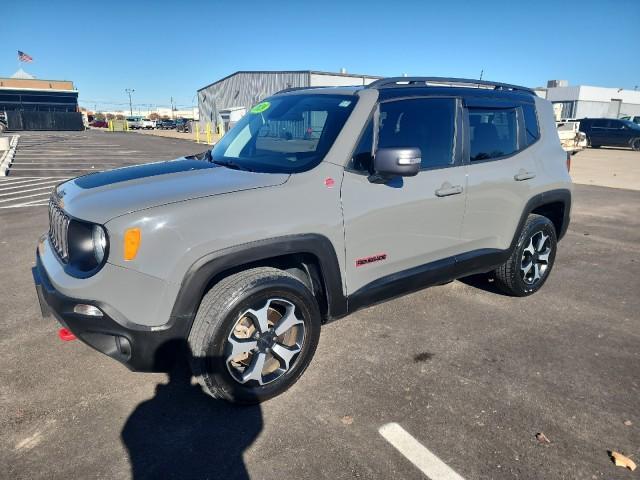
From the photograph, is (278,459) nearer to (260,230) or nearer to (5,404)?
(260,230)

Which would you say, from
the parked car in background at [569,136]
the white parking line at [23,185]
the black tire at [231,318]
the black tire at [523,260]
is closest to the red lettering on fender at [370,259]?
the black tire at [231,318]

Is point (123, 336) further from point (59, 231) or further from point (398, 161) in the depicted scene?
point (398, 161)

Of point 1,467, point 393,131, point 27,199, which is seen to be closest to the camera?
point 1,467

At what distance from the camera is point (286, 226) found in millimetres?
2654

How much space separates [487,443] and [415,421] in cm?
40

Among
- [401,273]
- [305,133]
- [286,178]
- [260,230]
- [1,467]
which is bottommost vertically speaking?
[1,467]

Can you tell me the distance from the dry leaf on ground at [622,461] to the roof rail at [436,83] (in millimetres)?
2595

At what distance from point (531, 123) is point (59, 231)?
13.1 feet

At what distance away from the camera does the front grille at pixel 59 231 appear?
2666 millimetres

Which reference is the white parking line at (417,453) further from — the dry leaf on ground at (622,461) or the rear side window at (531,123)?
the rear side window at (531,123)

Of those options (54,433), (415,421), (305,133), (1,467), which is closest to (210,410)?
(54,433)

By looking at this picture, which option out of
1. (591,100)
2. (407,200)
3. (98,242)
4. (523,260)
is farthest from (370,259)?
(591,100)

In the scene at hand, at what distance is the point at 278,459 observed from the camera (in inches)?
92.0

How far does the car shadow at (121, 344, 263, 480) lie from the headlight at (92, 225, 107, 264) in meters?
0.98
